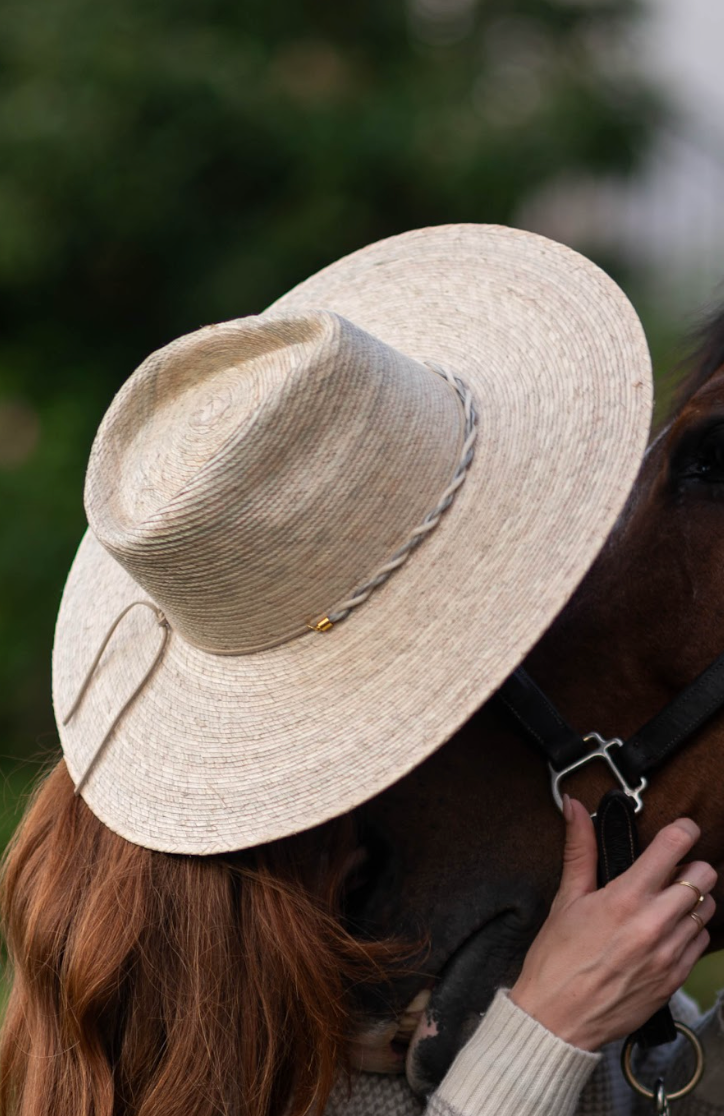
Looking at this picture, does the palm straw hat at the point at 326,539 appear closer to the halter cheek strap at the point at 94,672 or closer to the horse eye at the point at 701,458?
the halter cheek strap at the point at 94,672

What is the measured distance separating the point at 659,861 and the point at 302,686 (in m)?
0.46

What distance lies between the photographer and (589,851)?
4.54ft

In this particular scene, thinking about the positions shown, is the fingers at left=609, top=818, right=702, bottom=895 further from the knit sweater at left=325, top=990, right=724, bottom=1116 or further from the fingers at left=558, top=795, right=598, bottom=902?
the knit sweater at left=325, top=990, right=724, bottom=1116

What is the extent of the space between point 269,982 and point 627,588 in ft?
2.08

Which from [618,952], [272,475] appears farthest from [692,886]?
[272,475]

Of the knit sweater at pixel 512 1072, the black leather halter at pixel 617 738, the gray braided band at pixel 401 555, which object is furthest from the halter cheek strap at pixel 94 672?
the knit sweater at pixel 512 1072

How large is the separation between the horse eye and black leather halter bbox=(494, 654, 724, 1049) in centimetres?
21

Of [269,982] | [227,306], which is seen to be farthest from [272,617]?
[227,306]

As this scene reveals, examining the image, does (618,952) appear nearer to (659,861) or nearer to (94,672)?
(659,861)

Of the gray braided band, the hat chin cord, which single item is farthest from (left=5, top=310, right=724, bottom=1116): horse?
the gray braided band

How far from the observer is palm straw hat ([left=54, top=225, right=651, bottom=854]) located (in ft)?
3.92

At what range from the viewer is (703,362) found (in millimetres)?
1593

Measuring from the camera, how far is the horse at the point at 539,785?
139cm

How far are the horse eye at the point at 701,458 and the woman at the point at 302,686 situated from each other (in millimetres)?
140
